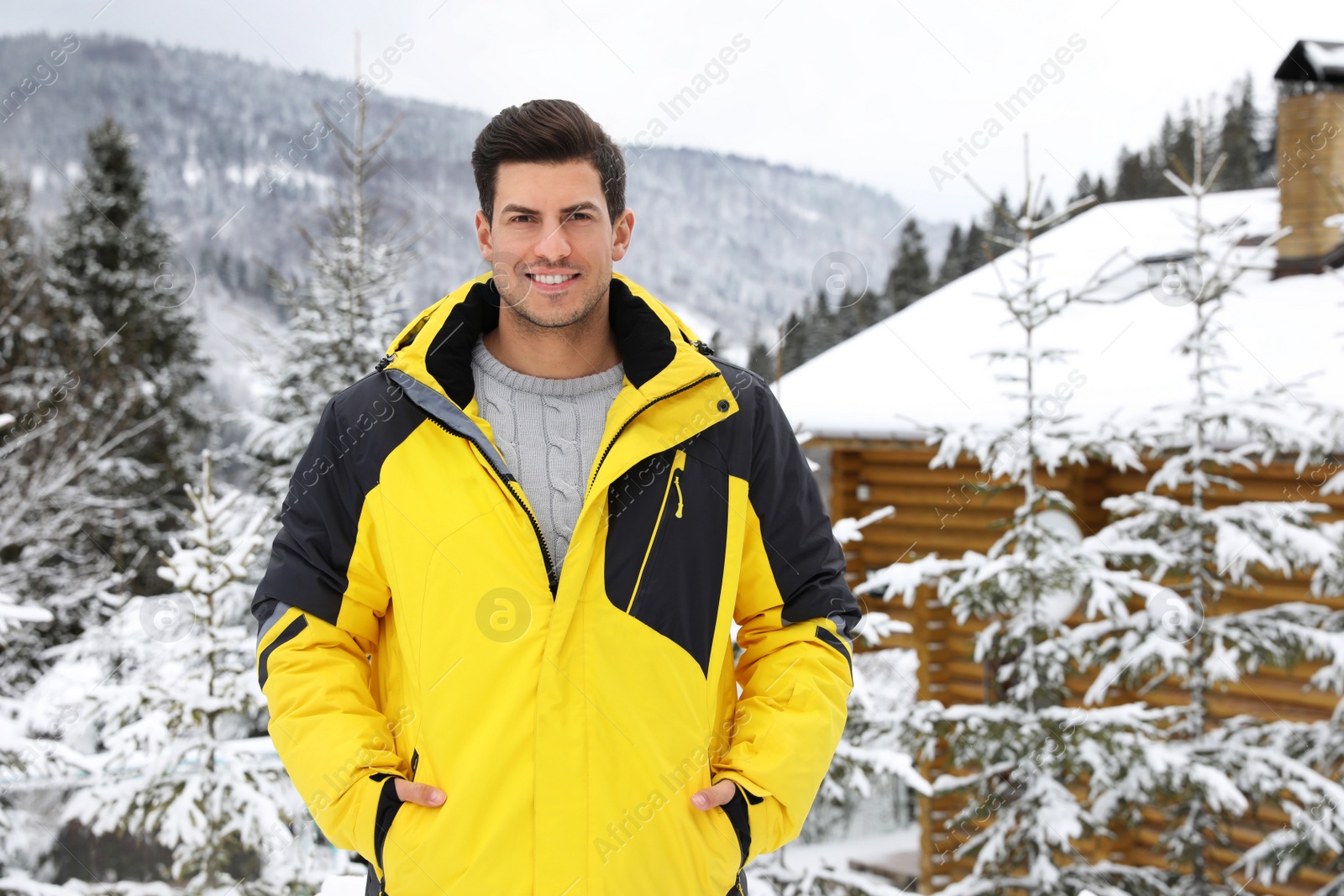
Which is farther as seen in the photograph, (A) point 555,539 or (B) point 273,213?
(B) point 273,213

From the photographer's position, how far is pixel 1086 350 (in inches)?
360

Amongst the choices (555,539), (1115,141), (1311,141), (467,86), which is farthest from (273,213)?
(555,539)

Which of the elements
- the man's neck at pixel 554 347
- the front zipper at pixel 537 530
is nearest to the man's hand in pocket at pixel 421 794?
the front zipper at pixel 537 530

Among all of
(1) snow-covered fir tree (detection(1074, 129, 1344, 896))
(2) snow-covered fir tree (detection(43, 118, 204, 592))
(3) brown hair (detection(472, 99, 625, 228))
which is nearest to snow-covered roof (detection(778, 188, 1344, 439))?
(1) snow-covered fir tree (detection(1074, 129, 1344, 896))

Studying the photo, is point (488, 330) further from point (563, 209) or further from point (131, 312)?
point (131, 312)

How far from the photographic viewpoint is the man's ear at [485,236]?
2193mm

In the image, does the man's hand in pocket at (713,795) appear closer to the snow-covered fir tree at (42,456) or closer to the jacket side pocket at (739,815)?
the jacket side pocket at (739,815)

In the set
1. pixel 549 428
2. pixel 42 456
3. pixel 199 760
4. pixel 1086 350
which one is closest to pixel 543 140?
pixel 549 428

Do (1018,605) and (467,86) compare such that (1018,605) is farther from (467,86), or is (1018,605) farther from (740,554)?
(467,86)

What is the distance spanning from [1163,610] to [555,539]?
15.5 feet

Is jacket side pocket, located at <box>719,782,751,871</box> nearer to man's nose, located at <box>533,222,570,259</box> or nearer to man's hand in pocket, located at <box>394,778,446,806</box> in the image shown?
man's hand in pocket, located at <box>394,778,446,806</box>

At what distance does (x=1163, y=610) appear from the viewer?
5.52 meters

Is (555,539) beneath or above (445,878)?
above

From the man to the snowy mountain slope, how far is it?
39.2m
